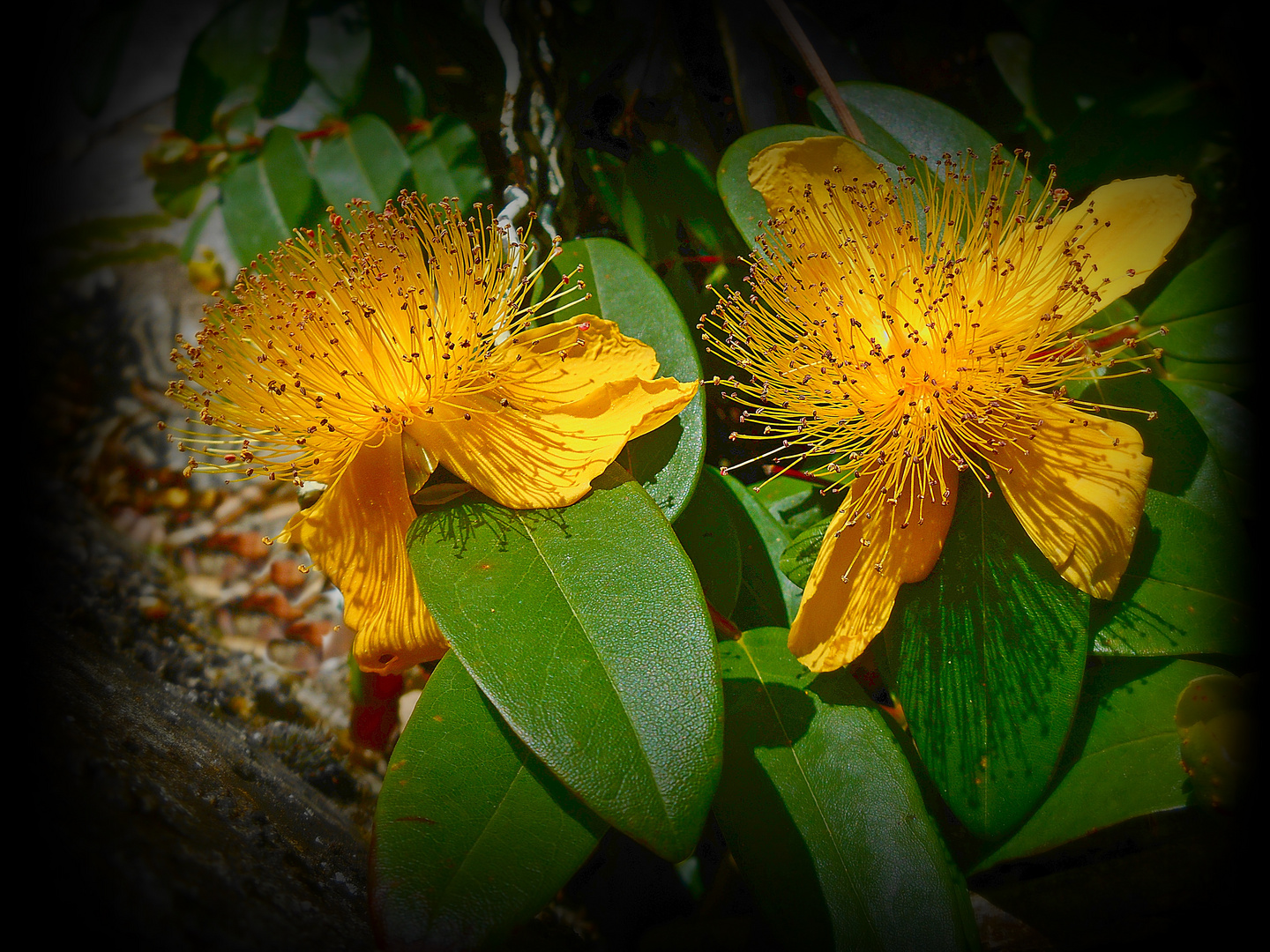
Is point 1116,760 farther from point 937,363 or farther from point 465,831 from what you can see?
point 465,831

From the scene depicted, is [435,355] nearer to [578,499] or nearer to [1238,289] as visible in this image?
[578,499]

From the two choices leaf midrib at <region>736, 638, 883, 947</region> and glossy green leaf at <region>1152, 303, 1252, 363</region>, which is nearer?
leaf midrib at <region>736, 638, 883, 947</region>

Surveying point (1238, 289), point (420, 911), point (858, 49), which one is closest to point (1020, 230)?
point (1238, 289)

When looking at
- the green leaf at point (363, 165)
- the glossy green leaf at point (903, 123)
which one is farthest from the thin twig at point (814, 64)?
the green leaf at point (363, 165)

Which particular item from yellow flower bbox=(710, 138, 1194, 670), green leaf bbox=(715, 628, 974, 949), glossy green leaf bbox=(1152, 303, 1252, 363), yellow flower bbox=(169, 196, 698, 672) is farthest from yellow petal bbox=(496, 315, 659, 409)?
glossy green leaf bbox=(1152, 303, 1252, 363)

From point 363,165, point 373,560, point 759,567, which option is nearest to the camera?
point 373,560

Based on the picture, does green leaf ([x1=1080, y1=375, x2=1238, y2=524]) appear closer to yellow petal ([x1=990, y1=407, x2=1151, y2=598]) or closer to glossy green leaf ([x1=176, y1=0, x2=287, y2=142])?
yellow petal ([x1=990, y1=407, x2=1151, y2=598])

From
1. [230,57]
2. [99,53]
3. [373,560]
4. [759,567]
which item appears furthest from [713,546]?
[99,53]
